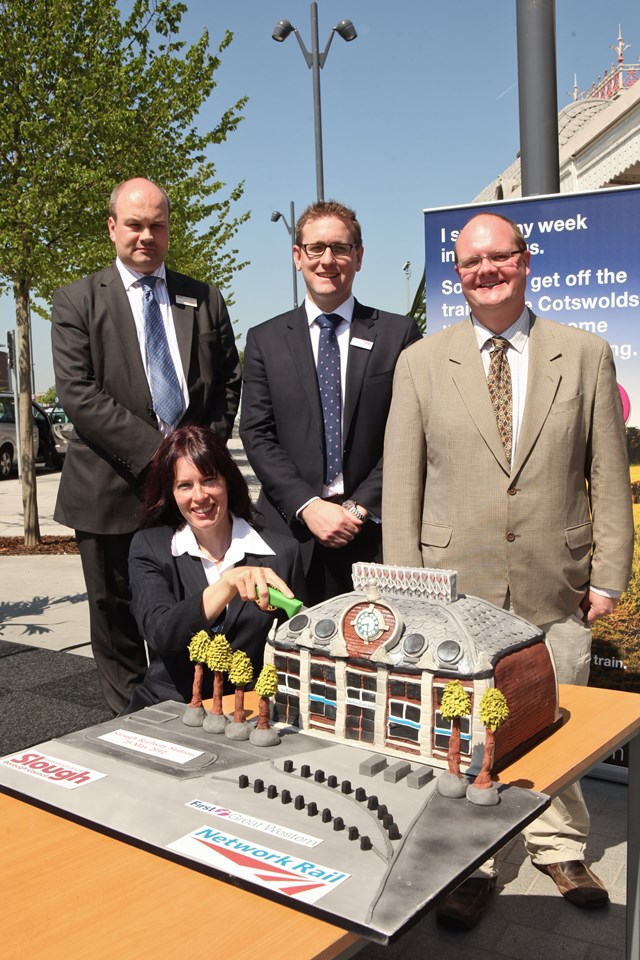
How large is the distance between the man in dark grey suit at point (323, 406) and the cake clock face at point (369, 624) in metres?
1.29

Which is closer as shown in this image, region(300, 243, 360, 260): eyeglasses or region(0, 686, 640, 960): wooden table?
region(0, 686, 640, 960): wooden table

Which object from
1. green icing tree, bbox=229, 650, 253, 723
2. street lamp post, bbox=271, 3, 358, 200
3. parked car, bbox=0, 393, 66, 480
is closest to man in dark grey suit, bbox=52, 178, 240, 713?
green icing tree, bbox=229, 650, 253, 723

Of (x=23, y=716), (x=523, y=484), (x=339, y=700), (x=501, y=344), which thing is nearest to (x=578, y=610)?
(x=523, y=484)

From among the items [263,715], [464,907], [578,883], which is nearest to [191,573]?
[263,715]

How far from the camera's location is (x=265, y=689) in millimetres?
1892

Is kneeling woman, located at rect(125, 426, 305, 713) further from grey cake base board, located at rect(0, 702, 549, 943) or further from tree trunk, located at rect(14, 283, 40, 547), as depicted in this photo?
tree trunk, located at rect(14, 283, 40, 547)

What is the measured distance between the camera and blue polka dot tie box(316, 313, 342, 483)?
135 inches

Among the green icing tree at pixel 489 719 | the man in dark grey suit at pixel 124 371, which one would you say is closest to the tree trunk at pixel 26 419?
the man in dark grey suit at pixel 124 371

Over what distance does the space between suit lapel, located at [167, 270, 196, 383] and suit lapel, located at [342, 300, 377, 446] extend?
642 mm

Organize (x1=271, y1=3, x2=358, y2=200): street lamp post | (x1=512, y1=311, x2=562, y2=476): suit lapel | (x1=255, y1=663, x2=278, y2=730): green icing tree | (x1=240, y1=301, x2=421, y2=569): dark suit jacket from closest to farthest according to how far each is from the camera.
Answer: (x1=255, y1=663, x2=278, y2=730): green icing tree < (x1=512, y1=311, x2=562, y2=476): suit lapel < (x1=240, y1=301, x2=421, y2=569): dark suit jacket < (x1=271, y1=3, x2=358, y2=200): street lamp post

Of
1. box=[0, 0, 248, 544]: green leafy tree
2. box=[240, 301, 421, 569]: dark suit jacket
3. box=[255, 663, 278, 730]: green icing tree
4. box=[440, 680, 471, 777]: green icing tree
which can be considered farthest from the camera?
box=[0, 0, 248, 544]: green leafy tree

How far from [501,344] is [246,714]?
140 centimetres

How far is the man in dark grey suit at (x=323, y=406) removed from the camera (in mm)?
3332

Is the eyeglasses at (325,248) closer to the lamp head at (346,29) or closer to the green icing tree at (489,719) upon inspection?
the green icing tree at (489,719)
